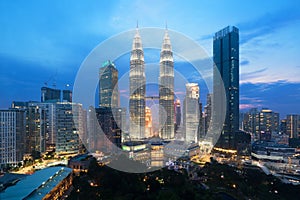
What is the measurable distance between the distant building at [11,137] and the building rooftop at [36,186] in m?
3.26

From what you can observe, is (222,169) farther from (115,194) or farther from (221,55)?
(221,55)

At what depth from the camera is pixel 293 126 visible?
14133mm

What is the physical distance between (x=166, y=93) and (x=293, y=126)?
987 cm

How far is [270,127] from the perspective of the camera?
1638 centimetres

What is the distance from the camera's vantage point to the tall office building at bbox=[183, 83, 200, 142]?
12.1 metres

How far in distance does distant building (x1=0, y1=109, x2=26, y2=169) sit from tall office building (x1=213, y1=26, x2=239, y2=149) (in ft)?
30.7

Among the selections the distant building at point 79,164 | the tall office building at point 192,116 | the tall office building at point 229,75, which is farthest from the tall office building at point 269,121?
the distant building at point 79,164

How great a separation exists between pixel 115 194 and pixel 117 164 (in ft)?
5.16

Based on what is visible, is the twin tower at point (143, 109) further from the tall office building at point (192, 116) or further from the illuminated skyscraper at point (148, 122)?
the tall office building at point (192, 116)

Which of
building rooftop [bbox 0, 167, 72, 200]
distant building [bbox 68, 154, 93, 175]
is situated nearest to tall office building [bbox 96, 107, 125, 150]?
distant building [bbox 68, 154, 93, 175]

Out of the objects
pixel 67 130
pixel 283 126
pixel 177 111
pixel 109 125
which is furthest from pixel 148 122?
pixel 283 126

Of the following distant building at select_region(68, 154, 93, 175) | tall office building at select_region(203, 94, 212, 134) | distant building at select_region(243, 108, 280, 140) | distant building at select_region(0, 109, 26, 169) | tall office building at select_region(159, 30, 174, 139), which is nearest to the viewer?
distant building at select_region(68, 154, 93, 175)

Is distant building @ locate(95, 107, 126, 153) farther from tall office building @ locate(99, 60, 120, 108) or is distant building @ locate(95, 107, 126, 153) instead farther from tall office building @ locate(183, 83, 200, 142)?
tall office building @ locate(183, 83, 200, 142)

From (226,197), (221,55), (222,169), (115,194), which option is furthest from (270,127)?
(115,194)
